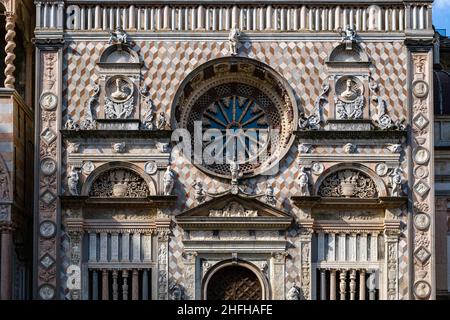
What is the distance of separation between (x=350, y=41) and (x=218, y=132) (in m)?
4.11

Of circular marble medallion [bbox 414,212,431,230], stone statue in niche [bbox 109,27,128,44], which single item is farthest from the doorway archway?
stone statue in niche [bbox 109,27,128,44]

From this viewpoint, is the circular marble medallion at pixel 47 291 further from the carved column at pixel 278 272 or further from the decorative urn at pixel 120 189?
the carved column at pixel 278 272

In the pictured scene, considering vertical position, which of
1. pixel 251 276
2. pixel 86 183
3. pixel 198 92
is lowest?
pixel 251 276

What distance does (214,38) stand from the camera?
38125 millimetres

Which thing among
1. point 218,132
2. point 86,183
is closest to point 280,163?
point 218,132

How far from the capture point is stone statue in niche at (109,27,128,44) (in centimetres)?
3794

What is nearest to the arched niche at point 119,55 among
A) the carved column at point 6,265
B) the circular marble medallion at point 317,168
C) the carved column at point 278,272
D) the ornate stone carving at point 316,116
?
the ornate stone carving at point 316,116

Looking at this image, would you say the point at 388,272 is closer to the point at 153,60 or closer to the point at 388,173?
the point at 388,173

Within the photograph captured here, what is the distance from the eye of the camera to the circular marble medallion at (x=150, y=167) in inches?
1484

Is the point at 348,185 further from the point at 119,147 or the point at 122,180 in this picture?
the point at 119,147

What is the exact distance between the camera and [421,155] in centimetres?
3772

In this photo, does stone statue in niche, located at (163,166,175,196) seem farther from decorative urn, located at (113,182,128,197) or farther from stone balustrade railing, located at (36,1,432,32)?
stone balustrade railing, located at (36,1,432,32)

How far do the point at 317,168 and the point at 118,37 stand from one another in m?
6.03

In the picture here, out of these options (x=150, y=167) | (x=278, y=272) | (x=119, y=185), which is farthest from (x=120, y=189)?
(x=278, y=272)
